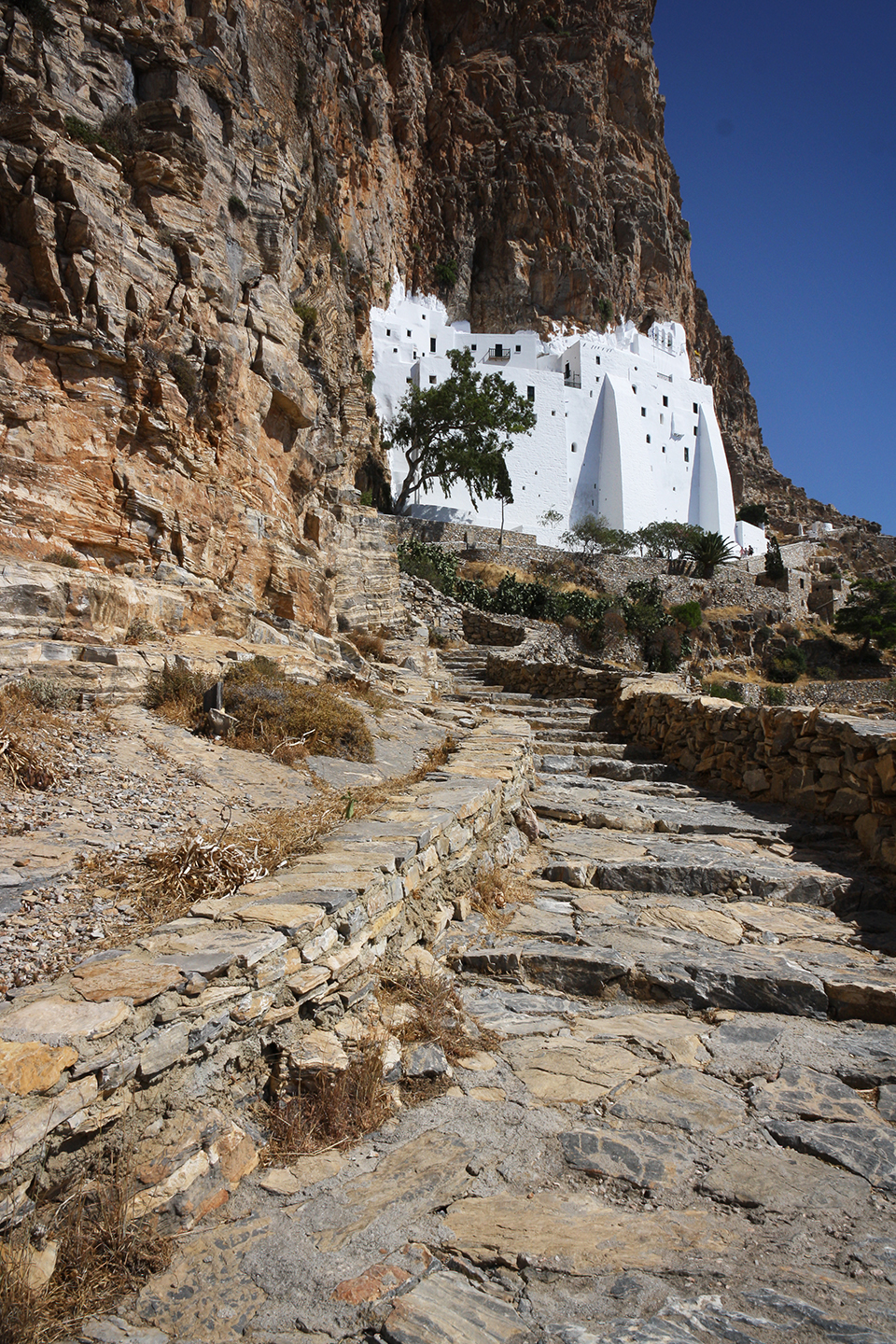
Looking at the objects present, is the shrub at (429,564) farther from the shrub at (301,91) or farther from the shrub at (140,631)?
the shrub at (140,631)

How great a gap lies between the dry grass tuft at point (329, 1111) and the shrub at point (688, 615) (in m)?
35.4

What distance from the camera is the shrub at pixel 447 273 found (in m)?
46.7

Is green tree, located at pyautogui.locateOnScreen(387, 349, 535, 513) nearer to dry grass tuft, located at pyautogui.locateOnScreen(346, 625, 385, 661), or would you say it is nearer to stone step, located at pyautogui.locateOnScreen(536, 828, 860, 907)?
dry grass tuft, located at pyautogui.locateOnScreen(346, 625, 385, 661)

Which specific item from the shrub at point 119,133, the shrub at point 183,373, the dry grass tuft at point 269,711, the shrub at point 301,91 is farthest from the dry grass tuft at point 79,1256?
the shrub at point 301,91

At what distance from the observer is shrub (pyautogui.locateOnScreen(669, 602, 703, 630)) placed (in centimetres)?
3656

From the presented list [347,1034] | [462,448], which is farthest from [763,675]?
[347,1034]

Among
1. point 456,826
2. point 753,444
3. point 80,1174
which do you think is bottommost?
point 80,1174

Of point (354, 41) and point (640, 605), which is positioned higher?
point (354, 41)

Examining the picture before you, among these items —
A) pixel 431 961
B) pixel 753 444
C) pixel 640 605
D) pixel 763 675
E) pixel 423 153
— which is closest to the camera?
pixel 431 961

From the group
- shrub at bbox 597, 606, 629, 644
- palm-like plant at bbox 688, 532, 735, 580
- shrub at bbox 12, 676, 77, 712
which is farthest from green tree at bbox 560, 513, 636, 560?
shrub at bbox 12, 676, 77, 712

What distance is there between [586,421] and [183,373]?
4454 cm

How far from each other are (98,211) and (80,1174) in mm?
9263

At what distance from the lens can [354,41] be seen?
3978 cm

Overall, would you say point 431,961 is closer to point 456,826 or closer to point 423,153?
point 456,826
